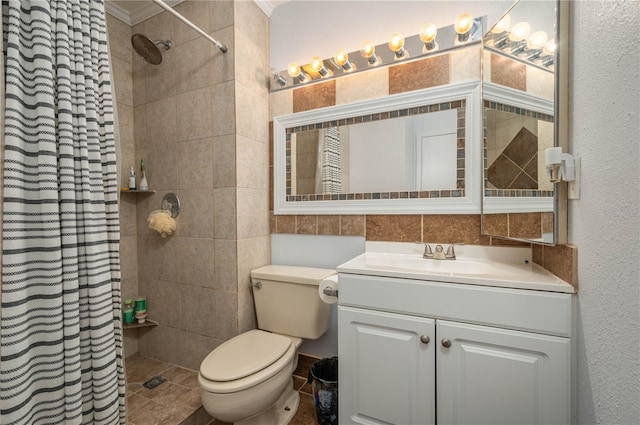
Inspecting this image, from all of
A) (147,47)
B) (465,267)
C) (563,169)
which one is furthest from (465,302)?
(147,47)

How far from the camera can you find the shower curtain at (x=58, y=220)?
76 cm

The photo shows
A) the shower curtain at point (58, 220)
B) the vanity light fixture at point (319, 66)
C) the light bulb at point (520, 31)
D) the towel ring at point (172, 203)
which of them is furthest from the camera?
the towel ring at point (172, 203)

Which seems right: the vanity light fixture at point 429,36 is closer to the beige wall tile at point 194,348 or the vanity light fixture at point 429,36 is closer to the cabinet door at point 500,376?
the cabinet door at point 500,376

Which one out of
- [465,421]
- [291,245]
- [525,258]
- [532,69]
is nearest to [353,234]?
[291,245]

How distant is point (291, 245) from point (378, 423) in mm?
1051

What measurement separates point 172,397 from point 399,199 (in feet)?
5.51

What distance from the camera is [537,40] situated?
1021 mm

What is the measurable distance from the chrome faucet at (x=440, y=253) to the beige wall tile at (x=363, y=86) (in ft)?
2.97

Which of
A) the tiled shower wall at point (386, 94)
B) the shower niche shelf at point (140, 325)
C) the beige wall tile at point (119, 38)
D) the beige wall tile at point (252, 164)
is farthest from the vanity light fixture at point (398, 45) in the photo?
the shower niche shelf at point (140, 325)

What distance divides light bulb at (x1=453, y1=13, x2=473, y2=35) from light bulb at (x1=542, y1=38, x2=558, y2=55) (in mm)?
479

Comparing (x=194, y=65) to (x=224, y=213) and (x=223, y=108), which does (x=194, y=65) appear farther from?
(x=224, y=213)

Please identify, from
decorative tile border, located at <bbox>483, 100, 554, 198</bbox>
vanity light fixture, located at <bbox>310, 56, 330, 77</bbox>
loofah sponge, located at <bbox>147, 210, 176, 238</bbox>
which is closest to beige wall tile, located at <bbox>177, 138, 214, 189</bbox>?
loofah sponge, located at <bbox>147, 210, 176, 238</bbox>

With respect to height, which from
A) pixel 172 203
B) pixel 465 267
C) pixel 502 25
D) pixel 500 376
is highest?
pixel 502 25

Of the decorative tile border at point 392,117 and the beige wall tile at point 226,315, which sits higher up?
the decorative tile border at point 392,117
